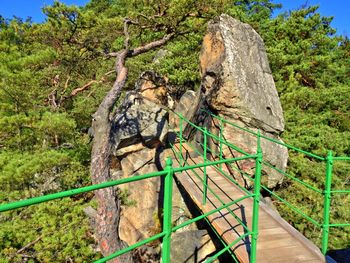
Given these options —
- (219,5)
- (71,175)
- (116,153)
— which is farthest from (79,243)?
(219,5)

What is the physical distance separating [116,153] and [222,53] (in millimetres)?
4615

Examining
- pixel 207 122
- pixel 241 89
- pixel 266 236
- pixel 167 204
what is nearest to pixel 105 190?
pixel 266 236

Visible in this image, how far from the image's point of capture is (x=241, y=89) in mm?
6906

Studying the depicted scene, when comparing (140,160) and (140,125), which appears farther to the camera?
(140,160)

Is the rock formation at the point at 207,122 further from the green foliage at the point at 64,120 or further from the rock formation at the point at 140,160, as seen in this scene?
the green foliage at the point at 64,120

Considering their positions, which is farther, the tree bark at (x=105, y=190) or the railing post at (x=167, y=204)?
the tree bark at (x=105, y=190)

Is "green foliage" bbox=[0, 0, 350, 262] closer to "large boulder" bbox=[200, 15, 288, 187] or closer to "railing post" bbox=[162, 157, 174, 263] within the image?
"large boulder" bbox=[200, 15, 288, 187]

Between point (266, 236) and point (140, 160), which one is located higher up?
point (140, 160)

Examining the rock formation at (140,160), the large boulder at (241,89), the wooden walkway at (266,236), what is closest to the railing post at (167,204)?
the wooden walkway at (266,236)

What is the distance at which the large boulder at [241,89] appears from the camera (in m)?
6.91

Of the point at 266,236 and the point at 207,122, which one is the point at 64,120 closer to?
the point at 207,122

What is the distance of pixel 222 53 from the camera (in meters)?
7.39

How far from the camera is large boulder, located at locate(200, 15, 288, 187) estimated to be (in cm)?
691

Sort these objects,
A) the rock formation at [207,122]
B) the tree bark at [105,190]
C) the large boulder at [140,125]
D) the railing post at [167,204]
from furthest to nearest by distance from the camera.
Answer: the large boulder at [140,125] → the rock formation at [207,122] → the tree bark at [105,190] → the railing post at [167,204]
